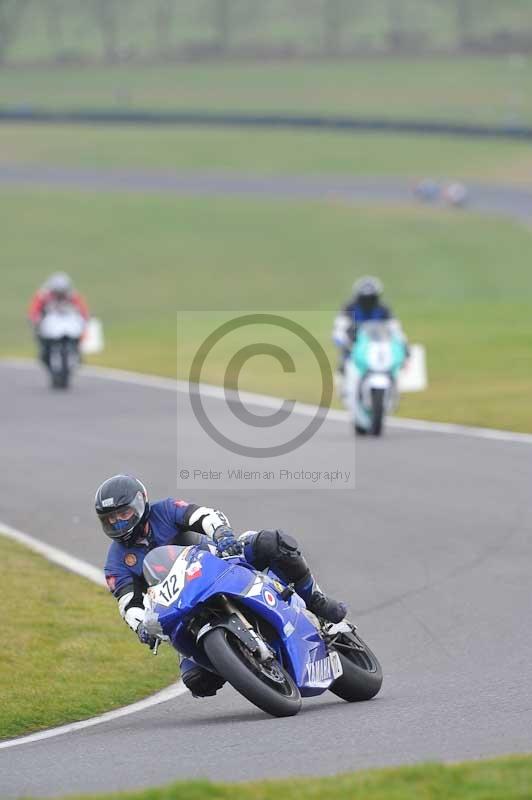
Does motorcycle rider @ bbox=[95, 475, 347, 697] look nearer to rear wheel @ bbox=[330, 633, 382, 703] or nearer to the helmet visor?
the helmet visor

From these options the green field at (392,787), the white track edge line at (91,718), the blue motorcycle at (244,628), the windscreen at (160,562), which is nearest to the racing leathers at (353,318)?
the white track edge line at (91,718)

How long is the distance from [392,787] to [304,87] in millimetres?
71480

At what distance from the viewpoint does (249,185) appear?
2222 inches

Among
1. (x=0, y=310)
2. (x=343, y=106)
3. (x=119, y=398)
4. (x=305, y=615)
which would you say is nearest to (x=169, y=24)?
(x=343, y=106)

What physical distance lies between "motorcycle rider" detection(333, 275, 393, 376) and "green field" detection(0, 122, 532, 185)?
37.1 meters

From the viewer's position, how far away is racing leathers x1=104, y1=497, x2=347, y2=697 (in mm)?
7910

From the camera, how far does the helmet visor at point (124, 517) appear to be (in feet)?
26.3

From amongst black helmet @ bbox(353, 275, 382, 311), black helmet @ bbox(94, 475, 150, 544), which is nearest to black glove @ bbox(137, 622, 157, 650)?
black helmet @ bbox(94, 475, 150, 544)

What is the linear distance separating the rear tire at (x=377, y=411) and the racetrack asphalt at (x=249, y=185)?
34842 millimetres

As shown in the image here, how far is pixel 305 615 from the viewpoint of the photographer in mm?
8023

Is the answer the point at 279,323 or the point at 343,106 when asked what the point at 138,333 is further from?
the point at 343,106

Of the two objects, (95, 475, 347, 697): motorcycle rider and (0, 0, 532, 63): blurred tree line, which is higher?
(0, 0, 532, 63): blurred tree line

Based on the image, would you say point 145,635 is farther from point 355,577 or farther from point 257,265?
A: point 257,265

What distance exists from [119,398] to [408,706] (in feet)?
55.1
